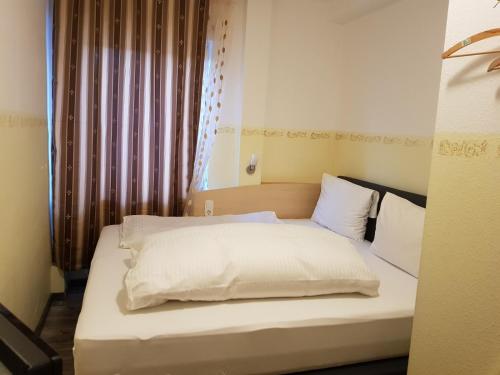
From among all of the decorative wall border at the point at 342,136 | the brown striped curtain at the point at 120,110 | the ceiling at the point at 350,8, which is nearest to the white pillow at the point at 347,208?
the decorative wall border at the point at 342,136

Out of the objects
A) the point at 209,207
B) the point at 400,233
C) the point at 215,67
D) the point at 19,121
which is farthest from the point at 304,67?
the point at 19,121

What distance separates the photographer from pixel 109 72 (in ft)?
8.86

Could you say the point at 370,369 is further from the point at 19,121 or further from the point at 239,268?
the point at 19,121

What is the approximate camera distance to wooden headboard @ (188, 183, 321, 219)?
2982mm

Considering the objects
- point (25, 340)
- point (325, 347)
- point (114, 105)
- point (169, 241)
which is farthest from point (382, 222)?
point (25, 340)

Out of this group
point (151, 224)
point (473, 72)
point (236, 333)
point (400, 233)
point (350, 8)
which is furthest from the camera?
point (350, 8)

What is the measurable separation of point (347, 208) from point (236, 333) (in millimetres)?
1456

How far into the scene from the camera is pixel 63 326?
99.3 inches

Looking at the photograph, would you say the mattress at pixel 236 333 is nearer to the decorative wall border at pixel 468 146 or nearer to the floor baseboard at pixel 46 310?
the decorative wall border at pixel 468 146

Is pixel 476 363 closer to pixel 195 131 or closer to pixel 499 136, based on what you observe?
pixel 499 136

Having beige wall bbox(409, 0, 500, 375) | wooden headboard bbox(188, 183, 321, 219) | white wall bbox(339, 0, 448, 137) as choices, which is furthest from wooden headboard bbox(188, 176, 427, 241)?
beige wall bbox(409, 0, 500, 375)

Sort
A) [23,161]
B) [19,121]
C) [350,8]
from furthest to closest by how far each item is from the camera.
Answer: [350,8]
[23,161]
[19,121]

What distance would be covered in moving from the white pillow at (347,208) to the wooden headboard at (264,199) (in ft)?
0.83

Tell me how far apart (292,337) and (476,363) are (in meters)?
0.70
